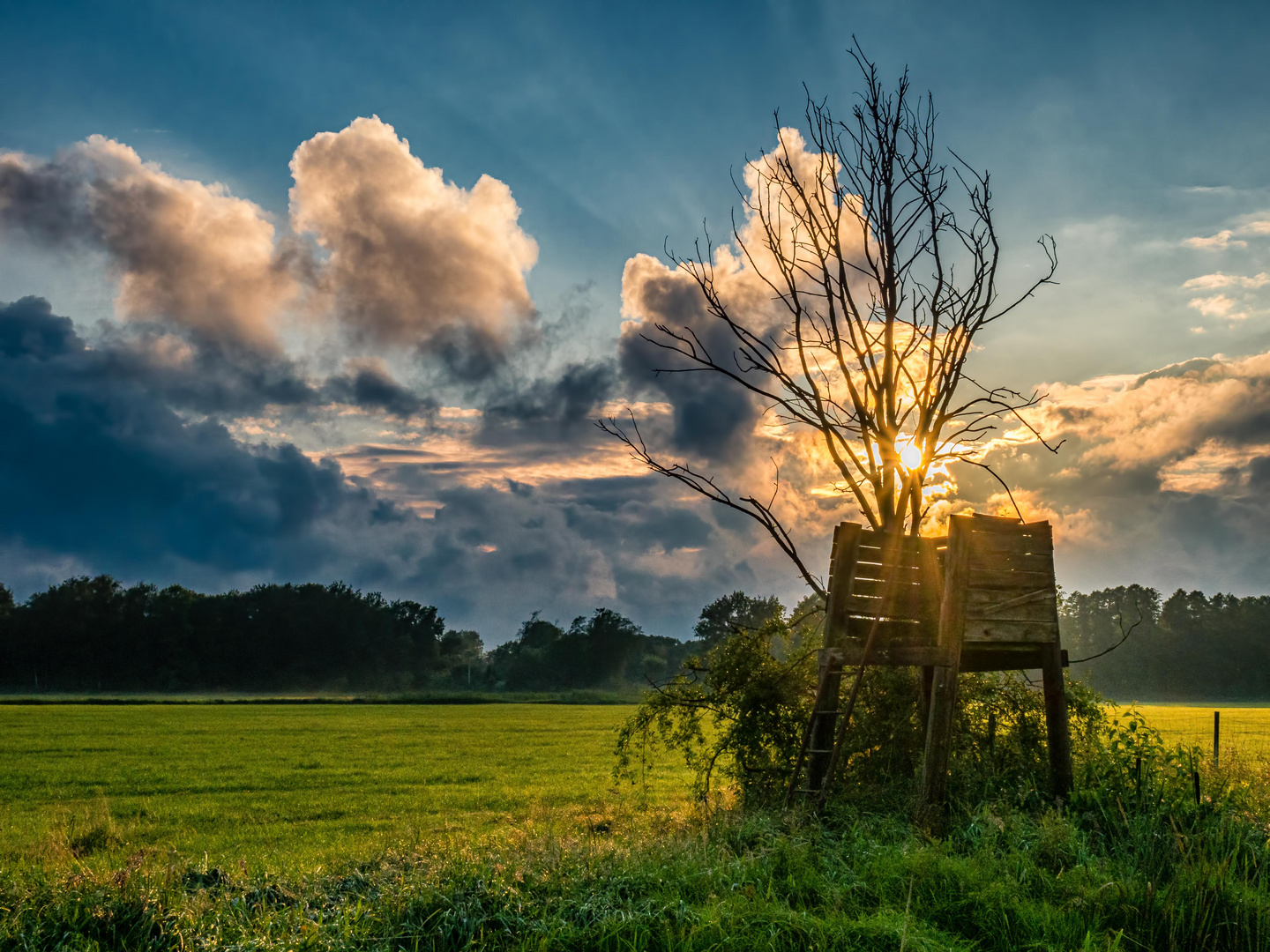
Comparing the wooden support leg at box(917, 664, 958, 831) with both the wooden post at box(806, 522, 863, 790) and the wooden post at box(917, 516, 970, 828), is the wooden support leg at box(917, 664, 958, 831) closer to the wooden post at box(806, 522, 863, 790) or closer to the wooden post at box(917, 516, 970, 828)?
the wooden post at box(917, 516, 970, 828)

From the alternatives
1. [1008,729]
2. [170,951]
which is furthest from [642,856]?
[1008,729]

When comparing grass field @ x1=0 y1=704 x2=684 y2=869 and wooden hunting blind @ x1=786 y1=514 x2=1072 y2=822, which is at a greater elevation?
wooden hunting blind @ x1=786 y1=514 x2=1072 y2=822

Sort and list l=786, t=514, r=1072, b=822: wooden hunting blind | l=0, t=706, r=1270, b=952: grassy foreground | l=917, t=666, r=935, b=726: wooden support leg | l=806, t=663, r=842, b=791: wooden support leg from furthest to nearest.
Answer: l=917, t=666, r=935, b=726: wooden support leg
l=806, t=663, r=842, b=791: wooden support leg
l=786, t=514, r=1072, b=822: wooden hunting blind
l=0, t=706, r=1270, b=952: grassy foreground

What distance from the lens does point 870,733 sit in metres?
10.7

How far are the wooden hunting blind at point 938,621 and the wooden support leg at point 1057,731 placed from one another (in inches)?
0.5

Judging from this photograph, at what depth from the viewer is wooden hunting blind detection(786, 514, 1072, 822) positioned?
9078 mm

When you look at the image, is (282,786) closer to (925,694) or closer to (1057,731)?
(925,694)

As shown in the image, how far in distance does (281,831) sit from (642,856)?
383 inches

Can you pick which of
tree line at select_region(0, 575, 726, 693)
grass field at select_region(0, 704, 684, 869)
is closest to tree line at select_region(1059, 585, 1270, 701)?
tree line at select_region(0, 575, 726, 693)

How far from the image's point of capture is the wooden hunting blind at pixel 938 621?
29.8 ft

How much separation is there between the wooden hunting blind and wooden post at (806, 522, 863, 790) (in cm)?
1

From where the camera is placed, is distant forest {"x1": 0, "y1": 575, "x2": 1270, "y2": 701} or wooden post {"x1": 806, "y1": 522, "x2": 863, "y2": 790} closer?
wooden post {"x1": 806, "y1": 522, "x2": 863, "y2": 790}

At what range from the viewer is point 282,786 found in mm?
20312

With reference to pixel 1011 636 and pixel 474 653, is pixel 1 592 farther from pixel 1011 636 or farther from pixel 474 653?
pixel 1011 636
